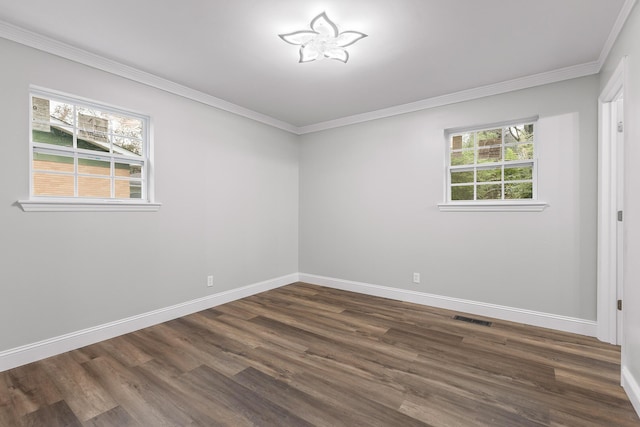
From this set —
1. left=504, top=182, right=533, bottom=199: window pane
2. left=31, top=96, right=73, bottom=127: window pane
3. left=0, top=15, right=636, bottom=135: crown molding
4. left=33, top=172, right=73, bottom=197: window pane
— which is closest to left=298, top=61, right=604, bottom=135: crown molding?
left=0, top=15, right=636, bottom=135: crown molding

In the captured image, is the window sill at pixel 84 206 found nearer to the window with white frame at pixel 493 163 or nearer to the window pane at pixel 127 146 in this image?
the window pane at pixel 127 146

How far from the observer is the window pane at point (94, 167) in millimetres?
2762

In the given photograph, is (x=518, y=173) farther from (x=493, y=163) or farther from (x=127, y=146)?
(x=127, y=146)

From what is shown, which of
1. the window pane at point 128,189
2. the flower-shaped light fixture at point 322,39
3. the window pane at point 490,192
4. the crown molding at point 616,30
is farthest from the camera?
the window pane at point 490,192

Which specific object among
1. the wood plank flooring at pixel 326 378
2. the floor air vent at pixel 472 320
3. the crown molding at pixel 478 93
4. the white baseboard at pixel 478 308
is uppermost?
the crown molding at pixel 478 93

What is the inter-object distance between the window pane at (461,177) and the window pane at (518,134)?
517mm

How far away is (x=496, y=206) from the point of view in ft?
11.0

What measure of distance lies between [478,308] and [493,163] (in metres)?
1.69

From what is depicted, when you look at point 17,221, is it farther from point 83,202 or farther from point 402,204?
point 402,204

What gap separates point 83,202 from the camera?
105 inches

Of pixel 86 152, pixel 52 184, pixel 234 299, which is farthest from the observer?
pixel 234 299

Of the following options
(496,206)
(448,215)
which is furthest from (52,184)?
(496,206)

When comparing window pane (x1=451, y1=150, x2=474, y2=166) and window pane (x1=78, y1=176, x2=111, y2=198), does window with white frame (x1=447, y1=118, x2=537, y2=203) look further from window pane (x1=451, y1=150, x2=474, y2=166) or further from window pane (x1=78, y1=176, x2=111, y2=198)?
window pane (x1=78, y1=176, x2=111, y2=198)

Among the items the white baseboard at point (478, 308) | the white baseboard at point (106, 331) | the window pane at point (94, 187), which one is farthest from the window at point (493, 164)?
the window pane at point (94, 187)
